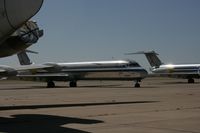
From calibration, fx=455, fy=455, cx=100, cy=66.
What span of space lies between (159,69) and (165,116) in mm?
69034

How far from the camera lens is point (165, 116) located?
54.2 ft

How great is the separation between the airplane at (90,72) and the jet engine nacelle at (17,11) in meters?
45.8

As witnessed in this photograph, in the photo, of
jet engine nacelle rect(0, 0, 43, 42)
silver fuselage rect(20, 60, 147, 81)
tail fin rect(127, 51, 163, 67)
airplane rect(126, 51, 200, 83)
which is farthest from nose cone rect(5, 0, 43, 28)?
tail fin rect(127, 51, 163, 67)

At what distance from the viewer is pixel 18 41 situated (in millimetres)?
15898

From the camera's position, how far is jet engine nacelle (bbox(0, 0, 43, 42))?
12.7m

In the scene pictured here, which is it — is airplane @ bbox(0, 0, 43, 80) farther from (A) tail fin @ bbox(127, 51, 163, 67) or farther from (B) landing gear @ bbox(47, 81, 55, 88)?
(A) tail fin @ bbox(127, 51, 163, 67)

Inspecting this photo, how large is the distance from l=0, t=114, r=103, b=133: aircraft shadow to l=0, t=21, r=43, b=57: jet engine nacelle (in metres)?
2.41

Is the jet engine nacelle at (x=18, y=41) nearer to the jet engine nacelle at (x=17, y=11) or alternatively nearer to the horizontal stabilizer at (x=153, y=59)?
the jet engine nacelle at (x=17, y=11)

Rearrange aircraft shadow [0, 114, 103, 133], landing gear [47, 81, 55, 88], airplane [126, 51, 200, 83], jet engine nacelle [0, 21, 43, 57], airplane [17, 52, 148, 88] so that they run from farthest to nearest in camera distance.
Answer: airplane [126, 51, 200, 83], landing gear [47, 81, 55, 88], airplane [17, 52, 148, 88], jet engine nacelle [0, 21, 43, 57], aircraft shadow [0, 114, 103, 133]

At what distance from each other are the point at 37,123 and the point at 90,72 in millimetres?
49373

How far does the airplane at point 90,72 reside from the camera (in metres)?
60.9

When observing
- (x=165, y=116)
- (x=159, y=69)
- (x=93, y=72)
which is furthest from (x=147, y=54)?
(x=165, y=116)

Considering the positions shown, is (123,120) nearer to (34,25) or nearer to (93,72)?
(34,25)

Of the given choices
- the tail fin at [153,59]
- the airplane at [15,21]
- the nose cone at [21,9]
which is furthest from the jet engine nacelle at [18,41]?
the tail fin at [153,59]
